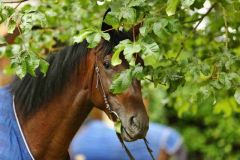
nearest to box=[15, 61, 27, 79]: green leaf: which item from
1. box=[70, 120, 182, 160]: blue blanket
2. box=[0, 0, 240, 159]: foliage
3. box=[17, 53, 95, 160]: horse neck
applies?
box=[0, 0, 240, 159]: foliage

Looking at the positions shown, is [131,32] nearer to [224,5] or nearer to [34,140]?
[224,5]

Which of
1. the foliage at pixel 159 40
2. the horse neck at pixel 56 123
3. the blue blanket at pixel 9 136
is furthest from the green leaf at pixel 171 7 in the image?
the blue blanket at pixel 9 136

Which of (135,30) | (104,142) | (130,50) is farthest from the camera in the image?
(104,142)

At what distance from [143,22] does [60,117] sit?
29.6 inches

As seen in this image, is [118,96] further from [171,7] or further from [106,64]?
[171,7]

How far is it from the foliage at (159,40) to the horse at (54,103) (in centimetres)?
13

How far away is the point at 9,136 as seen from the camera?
3174 mm

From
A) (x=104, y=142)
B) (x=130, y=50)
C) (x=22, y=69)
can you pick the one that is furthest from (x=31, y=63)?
(x=104, y=142)

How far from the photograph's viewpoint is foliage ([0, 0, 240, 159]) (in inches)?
107

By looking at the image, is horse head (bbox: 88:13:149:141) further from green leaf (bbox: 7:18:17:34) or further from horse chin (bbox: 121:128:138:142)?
green leaf (bbox: 7:18:17:34)

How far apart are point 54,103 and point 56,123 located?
10cm

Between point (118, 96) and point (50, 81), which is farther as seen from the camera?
point (50, 81)

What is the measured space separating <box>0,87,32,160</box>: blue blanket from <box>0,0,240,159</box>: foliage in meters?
0.27

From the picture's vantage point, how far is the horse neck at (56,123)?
3.25 m
